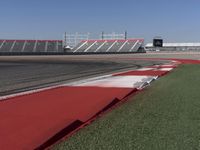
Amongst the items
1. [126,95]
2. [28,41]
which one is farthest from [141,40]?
[126,95]

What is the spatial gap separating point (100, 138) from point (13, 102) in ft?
15.2

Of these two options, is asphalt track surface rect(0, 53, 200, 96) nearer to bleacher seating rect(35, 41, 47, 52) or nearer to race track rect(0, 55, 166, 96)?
race track rect(0, 55, 166, 96)

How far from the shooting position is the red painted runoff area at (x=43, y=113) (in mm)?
5770

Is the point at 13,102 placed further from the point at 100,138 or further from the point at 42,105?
the point at 100,138

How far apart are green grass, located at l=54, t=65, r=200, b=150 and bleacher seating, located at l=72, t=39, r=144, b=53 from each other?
93943 mm

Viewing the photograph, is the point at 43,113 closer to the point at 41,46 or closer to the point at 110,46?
the point at 110,46

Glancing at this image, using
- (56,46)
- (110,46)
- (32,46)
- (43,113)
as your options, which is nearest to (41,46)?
(32,46)

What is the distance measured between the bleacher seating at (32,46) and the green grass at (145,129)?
100116mm

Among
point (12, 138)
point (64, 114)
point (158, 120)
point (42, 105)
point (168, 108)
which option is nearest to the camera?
point (12, 138)

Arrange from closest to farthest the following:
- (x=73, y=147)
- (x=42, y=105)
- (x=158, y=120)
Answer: (x=73, y=147) → (x=158, y=120) → (x=42, y=105)

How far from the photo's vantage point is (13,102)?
9.77 meters

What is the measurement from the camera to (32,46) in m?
111

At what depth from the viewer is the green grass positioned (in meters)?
5.32

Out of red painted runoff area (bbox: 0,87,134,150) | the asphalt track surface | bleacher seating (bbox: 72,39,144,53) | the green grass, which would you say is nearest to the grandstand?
bleacher seating (bbox: 72,39,144,53)
